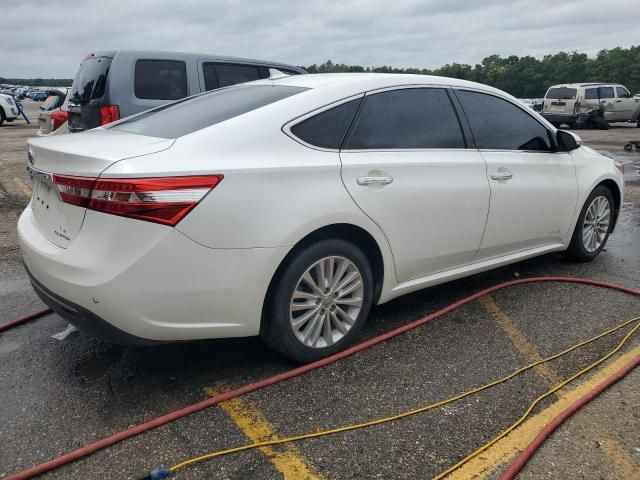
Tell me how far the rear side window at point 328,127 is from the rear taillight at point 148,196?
0.70 metres

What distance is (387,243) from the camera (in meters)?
3.41

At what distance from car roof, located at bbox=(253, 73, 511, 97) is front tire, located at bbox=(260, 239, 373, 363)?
0.94 metres

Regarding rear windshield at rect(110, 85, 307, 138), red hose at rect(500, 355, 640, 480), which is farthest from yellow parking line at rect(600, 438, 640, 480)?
rear windshield at rect(110, 85, 307, 138)

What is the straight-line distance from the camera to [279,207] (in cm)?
288

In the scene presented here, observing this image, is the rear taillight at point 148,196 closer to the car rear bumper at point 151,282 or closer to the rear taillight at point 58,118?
the car rear bumper at point 151,282

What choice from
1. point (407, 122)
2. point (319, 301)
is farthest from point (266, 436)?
point (407, 122)

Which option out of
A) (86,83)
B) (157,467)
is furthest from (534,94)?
(157,467)

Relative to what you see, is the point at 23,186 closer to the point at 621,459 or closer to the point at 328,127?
the point at 328,127

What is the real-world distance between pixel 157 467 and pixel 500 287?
118 inches

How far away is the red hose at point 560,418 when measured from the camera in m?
2.36

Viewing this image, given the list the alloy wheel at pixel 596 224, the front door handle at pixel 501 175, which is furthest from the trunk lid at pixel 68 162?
the alloy wheel at pixel 596 224

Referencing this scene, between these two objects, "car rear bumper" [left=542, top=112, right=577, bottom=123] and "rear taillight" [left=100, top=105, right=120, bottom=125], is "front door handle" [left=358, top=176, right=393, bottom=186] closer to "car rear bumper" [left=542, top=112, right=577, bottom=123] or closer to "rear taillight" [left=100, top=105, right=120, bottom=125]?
"rear taillight" [left=100, top=105, right=120, bottom=125]

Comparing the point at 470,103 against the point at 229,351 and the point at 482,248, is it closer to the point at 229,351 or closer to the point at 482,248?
the point at 482,248

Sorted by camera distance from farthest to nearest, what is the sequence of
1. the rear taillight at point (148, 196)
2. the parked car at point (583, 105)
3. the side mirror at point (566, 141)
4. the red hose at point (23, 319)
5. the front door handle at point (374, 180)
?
the parked car at point (583, 105) → the side mirror at point (566, 141) → the red hose at point (23, 319) → the front door handle at point (374, 180) → the rear taillight at point (148, 196)
